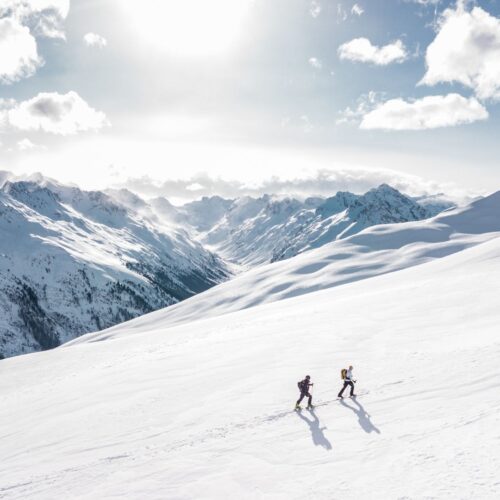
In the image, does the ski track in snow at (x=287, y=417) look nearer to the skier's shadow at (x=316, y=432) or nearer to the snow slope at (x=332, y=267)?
the skier's shadow at (x=316, y=432)

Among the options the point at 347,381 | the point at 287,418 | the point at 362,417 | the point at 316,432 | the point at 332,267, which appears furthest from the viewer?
the point at 332,267

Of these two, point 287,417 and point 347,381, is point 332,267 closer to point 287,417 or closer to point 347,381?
point 347,381

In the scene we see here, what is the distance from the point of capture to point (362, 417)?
17531 mm

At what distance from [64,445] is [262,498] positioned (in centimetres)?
1201

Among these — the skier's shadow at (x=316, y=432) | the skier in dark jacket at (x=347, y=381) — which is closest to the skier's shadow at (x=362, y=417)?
the skier in dark jacket at (x=347, y=381)

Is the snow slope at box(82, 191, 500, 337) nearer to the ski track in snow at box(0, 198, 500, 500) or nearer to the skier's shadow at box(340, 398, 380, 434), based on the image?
the ski track in snow at box(0, 198, 500, 500)

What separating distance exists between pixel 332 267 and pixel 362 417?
10081 cm

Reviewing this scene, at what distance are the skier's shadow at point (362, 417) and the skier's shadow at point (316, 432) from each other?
1.54 metres

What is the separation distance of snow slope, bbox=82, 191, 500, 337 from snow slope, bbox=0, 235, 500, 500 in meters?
66.8

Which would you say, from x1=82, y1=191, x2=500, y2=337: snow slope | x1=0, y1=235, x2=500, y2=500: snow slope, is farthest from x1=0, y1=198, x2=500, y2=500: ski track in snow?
x1=82, y1=191, x2=500, y2=337: snow slope

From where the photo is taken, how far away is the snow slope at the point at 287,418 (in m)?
13.4

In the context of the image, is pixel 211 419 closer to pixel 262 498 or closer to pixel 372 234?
pixel 262 498

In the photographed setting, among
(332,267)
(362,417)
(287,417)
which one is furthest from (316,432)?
(332,267)

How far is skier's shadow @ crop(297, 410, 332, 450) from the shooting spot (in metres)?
15.9
